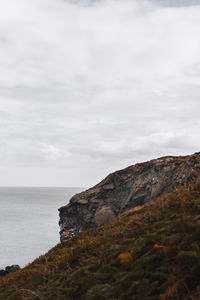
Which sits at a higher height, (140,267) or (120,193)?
(120,193)

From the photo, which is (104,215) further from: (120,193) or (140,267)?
(140,267)

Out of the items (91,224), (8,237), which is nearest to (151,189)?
(91,224)

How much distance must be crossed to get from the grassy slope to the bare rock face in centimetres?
1656

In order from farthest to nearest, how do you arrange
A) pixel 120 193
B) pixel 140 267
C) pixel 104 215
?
pixel 120 193 < pixel 104 215 < pixel 140 267

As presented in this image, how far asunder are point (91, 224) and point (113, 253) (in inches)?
988

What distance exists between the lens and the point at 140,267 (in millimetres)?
6832

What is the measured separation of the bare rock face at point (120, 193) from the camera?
27641 millimetres

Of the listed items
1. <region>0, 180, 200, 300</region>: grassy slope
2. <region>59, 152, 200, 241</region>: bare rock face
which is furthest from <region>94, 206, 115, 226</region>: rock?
<region>0, 180, 200, 300</region>: grassy slope

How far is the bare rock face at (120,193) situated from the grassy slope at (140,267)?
16565mm

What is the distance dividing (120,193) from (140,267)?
25389 millimetres

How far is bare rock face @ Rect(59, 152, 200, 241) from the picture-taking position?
90.7 feet

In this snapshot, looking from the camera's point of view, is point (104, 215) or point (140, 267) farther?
point (104, 215)

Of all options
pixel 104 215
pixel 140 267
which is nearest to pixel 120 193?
pixel 104 215

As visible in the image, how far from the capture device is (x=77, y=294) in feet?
24.8
